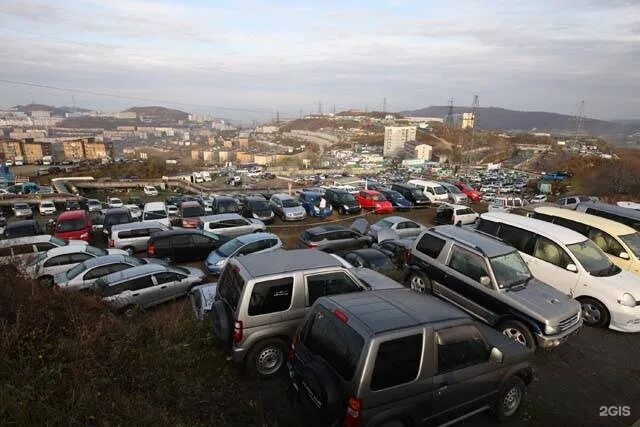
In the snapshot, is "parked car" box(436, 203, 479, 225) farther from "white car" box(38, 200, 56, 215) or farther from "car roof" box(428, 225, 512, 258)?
"white car" box(38, 200, 56, 215)

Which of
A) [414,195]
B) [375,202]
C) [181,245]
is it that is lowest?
[375,202]

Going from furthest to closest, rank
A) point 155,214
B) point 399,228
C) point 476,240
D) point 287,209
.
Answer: point 287,209 → point 155,214 → point 399,228 → point 476,240

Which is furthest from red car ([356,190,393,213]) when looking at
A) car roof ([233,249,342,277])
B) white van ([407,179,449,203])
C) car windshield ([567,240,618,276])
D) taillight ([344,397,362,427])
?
taillight ([344,397,362,427])

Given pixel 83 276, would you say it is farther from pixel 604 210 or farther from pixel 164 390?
pixel 604 210

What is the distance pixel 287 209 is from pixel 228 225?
5.06 meters

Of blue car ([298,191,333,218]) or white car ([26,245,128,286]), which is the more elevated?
white car ([26,245,128,286])

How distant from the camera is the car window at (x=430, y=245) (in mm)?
7866

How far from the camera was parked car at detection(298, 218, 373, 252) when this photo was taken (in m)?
13.0

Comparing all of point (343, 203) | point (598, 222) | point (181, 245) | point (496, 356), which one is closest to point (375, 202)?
point (343, 203)

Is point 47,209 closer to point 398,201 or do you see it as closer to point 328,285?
point 398,201

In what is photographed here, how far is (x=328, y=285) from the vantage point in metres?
5.88

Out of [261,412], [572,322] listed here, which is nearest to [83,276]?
[261,412]

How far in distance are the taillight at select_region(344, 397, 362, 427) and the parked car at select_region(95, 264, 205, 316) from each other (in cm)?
659

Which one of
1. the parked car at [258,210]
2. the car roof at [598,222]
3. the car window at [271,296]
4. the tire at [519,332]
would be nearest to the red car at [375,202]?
the parked car at [258,210]
